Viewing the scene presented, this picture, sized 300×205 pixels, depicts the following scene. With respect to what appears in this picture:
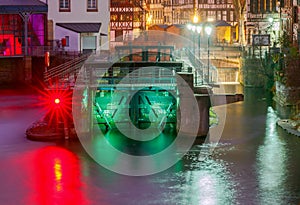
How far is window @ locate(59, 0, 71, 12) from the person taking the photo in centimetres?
8150

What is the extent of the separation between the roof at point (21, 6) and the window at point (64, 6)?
5.35 ft

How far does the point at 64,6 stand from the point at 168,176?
50.3 m

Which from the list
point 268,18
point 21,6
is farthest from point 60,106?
point 268,18

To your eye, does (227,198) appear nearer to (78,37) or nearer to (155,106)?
(155,106)

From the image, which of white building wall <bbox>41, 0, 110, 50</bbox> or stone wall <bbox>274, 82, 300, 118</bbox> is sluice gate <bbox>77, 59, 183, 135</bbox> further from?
white building wall <bbox>41, 0, 110, 50</bbox>

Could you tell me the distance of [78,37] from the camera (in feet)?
262

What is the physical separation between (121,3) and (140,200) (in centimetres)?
8511

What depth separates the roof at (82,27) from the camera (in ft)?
259

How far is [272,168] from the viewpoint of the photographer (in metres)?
35.6

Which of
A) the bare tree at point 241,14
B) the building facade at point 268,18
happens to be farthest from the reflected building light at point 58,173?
the bare tree at point 241,14

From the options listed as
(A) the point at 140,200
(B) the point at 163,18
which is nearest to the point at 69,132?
(A) the point at 140,200

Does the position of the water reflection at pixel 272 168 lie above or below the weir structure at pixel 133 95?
below

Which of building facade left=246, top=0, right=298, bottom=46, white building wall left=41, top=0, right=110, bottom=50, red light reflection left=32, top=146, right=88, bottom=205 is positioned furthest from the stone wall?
red light reflection left=32, top=146, right=88, bottom=205

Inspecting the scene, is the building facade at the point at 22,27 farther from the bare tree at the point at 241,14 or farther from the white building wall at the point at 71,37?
the bare tree at the point at 241,14
